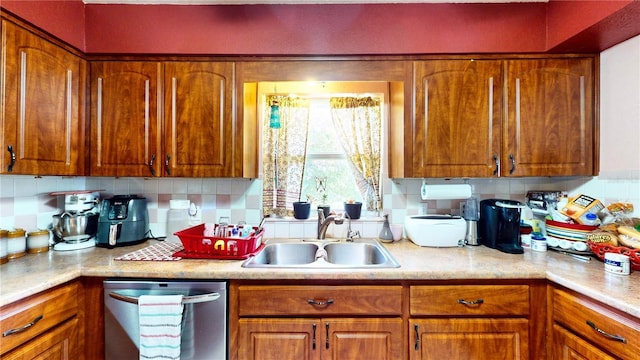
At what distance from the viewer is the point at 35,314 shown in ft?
3.71

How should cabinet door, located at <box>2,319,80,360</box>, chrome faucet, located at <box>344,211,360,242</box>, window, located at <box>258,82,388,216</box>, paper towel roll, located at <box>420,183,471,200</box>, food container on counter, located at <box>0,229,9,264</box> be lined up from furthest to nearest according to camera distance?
window, located at <box>258,82,388,216</box>, chrome faucet, located at <box>344,211,360,242</box>, paper towel roll, located at <box>420,183,471,200</box>, food container on counter, located at <box>0,229,9,264</box>, cabinet door, located at <box>2,319,80,360</box>

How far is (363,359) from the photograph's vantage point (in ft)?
4.28

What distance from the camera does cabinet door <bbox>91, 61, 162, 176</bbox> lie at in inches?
65.7

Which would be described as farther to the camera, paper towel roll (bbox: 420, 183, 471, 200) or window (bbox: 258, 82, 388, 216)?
window (bbox: 258, 82, 388, 216)

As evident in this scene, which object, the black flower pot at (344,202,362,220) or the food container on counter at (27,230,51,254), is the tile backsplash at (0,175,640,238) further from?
the food container on counter at (27,230,51,254)

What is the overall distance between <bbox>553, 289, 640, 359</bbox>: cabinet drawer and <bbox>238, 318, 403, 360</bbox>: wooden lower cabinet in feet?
2.31

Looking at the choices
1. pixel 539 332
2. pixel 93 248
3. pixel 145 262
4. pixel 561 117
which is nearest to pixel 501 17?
pixel 561 117

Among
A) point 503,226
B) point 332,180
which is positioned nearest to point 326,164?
point 332,180

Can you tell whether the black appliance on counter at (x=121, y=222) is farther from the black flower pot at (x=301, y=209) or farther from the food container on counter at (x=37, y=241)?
the black flower pot at (x=301, y=209)

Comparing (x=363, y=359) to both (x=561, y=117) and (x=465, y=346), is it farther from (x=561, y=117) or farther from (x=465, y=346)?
(x=561, y=117)

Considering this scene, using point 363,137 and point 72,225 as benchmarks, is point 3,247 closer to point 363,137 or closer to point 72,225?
point 72,225

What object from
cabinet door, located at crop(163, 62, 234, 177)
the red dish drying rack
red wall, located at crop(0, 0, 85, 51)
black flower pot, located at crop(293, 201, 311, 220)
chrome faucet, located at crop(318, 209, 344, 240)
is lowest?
the red dish drying rack

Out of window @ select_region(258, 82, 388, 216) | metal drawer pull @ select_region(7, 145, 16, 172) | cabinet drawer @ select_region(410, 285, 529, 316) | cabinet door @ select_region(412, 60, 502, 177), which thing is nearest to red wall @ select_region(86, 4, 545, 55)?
cabinet door @ select_region(412, 60, 502, 177)

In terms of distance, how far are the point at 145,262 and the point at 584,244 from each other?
7.57ft
